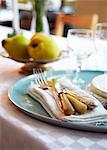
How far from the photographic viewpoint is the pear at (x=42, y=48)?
82 centimetres

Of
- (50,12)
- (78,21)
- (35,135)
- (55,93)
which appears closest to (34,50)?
(55,93)

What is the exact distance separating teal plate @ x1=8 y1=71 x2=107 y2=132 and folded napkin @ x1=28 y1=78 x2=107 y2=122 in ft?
0.03

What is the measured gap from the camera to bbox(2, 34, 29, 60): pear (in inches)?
33.3

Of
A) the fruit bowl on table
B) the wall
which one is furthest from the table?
the wall

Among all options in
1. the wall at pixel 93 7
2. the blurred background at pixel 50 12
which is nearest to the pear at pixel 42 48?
the blurred background at pixel 50 12

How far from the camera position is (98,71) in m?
0.84

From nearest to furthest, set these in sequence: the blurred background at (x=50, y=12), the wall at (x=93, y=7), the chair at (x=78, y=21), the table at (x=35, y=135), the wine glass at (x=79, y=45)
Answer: the table at (x=35, y=135)
the wine glass at (x=79, y=45)
the chair at (x=78, y=21)
the blurred background at (x=50, y=12)
the wall at (x=93, y=7)

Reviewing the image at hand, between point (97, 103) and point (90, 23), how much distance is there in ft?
3.76

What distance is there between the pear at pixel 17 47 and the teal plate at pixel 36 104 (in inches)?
4.0

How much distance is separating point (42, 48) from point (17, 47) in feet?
0.26

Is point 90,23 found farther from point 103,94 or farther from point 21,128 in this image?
point 21,128

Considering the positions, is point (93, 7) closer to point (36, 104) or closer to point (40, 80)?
point (40, 80)

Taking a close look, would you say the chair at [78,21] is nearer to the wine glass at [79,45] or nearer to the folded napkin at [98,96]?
the wine glass at [79,45]

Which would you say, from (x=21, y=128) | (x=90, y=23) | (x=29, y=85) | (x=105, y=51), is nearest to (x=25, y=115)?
(x=21, y=128)
